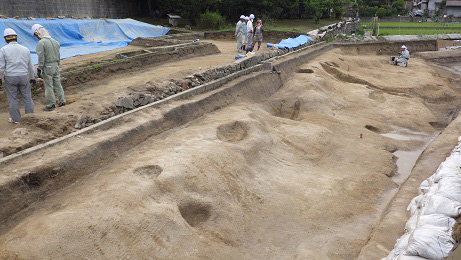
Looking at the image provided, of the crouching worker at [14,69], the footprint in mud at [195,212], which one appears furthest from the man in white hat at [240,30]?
the footprint in mud at [195,212]

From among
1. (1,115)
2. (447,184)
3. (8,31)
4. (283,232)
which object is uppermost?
(8,31)

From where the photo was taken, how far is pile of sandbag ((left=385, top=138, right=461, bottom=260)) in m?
3.96

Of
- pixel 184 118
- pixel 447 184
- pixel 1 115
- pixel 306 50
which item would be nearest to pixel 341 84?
pixel 306 50

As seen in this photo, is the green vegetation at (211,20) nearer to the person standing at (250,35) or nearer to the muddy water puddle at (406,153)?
the person standing at (250,35)

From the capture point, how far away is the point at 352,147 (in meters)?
8.81

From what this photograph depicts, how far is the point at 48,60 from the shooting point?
755cm

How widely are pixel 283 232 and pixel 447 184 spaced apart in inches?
89.4

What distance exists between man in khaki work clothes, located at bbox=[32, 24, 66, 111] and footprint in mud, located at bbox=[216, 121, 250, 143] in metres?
3.38

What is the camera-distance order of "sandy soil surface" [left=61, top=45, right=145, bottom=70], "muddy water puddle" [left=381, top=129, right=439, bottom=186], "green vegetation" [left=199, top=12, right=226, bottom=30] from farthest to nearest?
"green vegetation" [left=199, top=12, right=226, bottom=30] → "sandy soil surface" [left=61, top=45, right=145, bottom=70] → "muddy water puddle" [left=381, top=129, right=439, bottom=186]

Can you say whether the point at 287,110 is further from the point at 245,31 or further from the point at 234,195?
the point at 234,195

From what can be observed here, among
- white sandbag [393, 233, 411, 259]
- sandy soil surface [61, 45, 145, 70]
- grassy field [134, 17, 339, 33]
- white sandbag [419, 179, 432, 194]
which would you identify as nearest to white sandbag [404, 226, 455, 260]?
white sandbag [393, 233, 411, 259]

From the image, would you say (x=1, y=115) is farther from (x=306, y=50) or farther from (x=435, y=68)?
(x=435, y=68)

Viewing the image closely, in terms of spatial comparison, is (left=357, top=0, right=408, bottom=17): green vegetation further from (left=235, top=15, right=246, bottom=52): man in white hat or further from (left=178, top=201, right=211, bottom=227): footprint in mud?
(left=178, top=201, right=211, bottom=227): footprint in mud

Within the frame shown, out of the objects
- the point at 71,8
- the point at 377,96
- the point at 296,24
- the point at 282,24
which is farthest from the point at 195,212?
the point at 296,24
